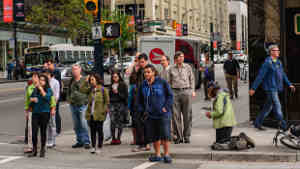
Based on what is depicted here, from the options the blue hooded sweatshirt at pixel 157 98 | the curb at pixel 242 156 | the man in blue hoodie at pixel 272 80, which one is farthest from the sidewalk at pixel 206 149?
the blue hooded sweatshirt at pixel 157 98

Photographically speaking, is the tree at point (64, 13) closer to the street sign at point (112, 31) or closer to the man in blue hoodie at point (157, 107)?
the street sign at point (112, 31)

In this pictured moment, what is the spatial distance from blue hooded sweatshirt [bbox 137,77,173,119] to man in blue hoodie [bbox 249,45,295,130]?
2.94 m

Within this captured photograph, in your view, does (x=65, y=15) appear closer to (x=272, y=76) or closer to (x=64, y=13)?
(x=64, y=13)

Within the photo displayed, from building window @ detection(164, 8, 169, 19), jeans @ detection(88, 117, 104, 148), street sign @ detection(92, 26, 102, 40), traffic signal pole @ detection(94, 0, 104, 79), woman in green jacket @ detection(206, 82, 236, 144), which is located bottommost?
jeans @ detection(88, 117, 104, 148)

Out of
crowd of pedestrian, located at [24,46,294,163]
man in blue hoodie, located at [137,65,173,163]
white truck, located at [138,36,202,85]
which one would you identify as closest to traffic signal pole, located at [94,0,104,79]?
crowd of pedestrian, located at [24,46,294,163]

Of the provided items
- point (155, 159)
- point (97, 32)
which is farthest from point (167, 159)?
point (97, 32)

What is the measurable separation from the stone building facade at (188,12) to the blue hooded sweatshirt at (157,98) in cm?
5173

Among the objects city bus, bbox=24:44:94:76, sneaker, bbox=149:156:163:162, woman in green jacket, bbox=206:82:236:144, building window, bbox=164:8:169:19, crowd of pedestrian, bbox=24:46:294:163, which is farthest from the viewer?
building window, bbox=164:8:169:19

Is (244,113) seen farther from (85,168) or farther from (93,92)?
(85,168)

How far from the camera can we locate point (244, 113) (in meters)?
15.0

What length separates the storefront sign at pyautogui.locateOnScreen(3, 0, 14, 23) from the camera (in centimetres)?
4447

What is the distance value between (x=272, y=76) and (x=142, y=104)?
3.47m

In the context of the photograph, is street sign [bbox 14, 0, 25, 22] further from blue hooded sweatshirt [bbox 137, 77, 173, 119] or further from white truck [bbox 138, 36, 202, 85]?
blue hooded sweatshirt [bbox 137, 77, 173, 119]

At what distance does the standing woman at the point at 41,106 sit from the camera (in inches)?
370
